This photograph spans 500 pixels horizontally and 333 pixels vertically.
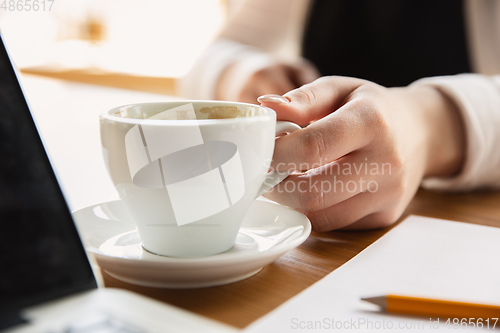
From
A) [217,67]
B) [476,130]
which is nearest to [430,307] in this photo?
[476,130]

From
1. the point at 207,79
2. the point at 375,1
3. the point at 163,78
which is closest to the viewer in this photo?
the point at 207,79

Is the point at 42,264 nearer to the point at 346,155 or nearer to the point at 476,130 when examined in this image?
the point at 346,155

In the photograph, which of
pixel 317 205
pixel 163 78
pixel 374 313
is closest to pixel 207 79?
pixel 317 205

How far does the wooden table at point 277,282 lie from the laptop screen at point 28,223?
7 centimetres

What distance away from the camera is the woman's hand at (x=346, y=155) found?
326 mm

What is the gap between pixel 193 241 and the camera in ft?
0.93

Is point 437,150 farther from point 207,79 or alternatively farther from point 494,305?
point 207,79

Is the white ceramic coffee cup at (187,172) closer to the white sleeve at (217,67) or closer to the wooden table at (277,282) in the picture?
the wooden table at (277,282)

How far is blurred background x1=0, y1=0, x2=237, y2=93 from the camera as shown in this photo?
2604 mm

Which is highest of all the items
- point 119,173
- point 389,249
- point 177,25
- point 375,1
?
point 177,25

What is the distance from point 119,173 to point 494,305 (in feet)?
0.77

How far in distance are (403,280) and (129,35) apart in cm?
301

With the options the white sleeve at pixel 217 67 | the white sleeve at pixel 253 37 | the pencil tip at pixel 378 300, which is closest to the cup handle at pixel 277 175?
the pencil tip at pixel 378 300

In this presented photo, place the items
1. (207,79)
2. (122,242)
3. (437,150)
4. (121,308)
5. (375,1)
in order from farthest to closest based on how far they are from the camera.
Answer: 1. (375,1)
2. (207,79)
3. (437,150)
4. (122,242)
5. (121,308)
